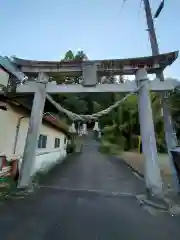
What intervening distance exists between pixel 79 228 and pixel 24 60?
6.23 m

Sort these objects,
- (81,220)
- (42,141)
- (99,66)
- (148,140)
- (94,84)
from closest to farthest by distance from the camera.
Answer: (81,220) < (148,140) < (94,84) < (99,66) < (42,141)

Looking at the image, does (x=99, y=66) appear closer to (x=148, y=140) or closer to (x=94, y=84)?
(x=94, y=84)

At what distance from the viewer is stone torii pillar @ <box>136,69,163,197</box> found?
6.16 meters

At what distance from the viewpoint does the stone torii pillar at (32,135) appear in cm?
650

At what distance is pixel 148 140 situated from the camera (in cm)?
662

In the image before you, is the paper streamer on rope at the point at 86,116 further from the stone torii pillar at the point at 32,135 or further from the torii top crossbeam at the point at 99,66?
the torii top crossbeam at the point at 99,66

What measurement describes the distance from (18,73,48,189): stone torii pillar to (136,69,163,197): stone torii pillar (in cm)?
362

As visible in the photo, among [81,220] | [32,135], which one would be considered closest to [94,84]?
[32,135]

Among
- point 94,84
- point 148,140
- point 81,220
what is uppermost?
point 94,84

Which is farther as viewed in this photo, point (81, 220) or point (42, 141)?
point (42, 141)

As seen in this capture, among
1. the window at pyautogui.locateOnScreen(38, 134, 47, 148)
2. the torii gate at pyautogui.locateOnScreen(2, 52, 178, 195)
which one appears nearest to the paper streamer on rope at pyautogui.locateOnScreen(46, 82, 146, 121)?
the torii gate at pyautogui.locateOnScreen(2, 52, 178, 195)

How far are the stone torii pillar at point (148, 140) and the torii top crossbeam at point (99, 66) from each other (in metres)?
0.36

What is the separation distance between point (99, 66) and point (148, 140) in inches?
132

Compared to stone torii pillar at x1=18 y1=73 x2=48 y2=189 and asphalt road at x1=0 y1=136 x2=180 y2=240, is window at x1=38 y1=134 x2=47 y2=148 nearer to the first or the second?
stone torii pillar at x1=18 y1=73 x2=48 y2=189
